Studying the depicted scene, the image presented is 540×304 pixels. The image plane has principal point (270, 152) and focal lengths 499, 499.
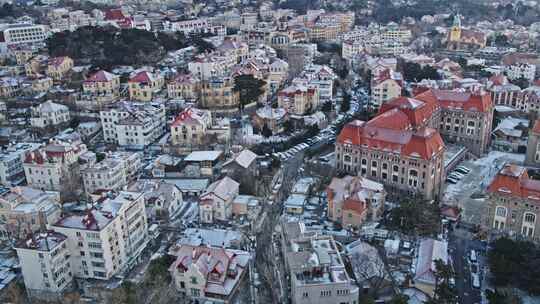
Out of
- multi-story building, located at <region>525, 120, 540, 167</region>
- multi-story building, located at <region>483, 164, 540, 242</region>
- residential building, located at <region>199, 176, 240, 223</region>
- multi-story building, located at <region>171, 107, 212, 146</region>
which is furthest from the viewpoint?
multi-story building, located at <region>171, 107, 212, 146</region>

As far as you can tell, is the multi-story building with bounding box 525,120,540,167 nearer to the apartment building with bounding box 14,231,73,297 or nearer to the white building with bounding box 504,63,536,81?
the white building with bounding box 504,63,536,81

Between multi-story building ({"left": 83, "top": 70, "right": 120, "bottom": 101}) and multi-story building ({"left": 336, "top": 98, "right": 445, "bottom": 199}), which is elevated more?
multi-story building ({"left": 83, "top": 70, "right": 120, "bottom": 101})

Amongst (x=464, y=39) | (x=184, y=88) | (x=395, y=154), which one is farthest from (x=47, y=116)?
(x=464, y=39)

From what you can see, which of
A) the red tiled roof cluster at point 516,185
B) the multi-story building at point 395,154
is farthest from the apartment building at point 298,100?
the red tiled roof cluster at point 516,185

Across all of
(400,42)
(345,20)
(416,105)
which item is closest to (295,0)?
(345,20)

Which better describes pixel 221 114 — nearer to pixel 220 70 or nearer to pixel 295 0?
pixel 220 70

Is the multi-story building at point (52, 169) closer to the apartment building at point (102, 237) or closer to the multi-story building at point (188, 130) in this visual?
the multi-story building at point (188, 130)

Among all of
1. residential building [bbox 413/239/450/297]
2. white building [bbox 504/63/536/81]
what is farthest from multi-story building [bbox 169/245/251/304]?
white building [bbox 504/63/536/81]
